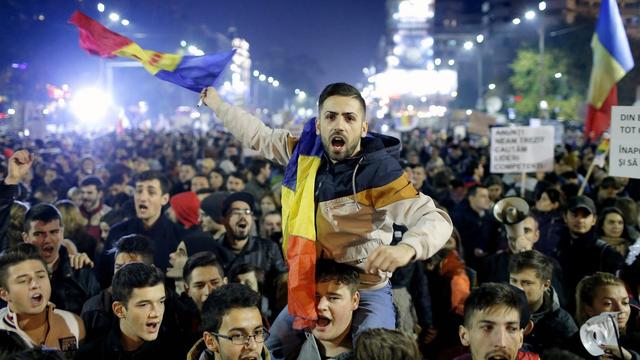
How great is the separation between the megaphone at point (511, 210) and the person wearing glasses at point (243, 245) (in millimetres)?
2227

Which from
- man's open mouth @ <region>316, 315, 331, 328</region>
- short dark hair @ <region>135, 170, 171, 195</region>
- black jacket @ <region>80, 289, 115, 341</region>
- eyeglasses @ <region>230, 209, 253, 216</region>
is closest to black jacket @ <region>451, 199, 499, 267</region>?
eyeglasses @ <region>230, 209, 253, 216</region>

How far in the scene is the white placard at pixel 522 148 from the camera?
448 inches

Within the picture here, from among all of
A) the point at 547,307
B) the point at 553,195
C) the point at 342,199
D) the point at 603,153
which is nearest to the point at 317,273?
the point at 342,199

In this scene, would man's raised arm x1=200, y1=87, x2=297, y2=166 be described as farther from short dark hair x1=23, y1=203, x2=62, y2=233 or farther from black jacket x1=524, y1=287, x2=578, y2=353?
short dark hair x1=23, y1=203, x2=62, y2=233

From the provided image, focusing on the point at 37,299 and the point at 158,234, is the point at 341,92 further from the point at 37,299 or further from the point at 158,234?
the point at 158,234

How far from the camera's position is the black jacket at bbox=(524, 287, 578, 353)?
17.7 feet

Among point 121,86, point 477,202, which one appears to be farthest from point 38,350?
point 121,86

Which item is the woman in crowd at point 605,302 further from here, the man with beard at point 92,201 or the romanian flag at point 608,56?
the romanian flag at point 608,56

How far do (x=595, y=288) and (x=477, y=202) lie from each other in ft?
15.3

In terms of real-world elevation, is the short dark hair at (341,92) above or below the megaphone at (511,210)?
above

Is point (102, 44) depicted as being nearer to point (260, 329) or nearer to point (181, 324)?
point (181, 324)

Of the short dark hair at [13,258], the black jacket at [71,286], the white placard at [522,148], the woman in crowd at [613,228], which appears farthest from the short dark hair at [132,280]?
the white placard at [522,148]

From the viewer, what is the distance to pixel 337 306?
424 centimetres

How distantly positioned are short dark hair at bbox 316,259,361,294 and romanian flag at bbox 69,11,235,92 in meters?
2.12
